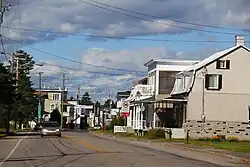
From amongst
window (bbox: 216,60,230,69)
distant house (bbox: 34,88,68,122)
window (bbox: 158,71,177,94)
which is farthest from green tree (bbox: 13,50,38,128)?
window (bbox: 216,60,230,69)

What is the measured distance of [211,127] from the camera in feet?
179

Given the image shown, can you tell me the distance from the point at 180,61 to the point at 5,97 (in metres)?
22.7

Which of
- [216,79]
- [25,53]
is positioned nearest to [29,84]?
[25,53]

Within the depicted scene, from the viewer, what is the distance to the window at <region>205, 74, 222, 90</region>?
55250mm

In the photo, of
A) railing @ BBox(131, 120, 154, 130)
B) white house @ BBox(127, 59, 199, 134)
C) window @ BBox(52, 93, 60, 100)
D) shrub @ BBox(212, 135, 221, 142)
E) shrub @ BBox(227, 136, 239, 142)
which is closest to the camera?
shrub @ BBox(212, 135, 221, 142)

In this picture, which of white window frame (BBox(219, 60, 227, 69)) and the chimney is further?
the chimney

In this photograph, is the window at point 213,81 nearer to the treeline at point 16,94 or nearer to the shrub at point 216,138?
the shrub at point 216,138

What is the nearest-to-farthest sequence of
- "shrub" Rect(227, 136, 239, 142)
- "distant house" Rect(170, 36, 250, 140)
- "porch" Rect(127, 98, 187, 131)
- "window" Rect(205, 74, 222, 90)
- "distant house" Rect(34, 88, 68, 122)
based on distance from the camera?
"shrub" Rect(227, 136, 239, 142) → "distant house" Rect(170, 36, 250, 140) → "window" Rect(205, 74, 222, 90) → "porch" Rect(127, 98, 187, 131) → "distant house" Rect(34, 88, 68, 122)

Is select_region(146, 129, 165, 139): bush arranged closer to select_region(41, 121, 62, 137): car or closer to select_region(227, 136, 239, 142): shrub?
select_region(227, 136, 239, 142): shrub

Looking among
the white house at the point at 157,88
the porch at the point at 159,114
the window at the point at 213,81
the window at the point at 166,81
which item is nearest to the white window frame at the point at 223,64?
the window at the point at 213,81

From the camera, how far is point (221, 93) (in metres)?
55.4

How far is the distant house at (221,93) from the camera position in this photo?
5469 centimetres

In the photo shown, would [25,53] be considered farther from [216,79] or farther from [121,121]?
[216,79]

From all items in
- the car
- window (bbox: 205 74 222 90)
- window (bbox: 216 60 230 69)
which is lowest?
the car
